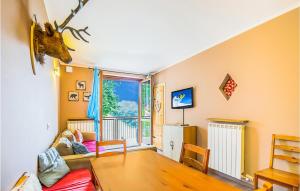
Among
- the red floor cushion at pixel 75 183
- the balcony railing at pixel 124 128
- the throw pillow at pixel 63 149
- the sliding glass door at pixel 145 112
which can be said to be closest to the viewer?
the red floor cushion at pixel 75 183

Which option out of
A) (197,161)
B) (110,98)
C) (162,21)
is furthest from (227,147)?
(110,98)

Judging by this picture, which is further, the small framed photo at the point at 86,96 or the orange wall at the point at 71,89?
the small framed photo at the point at 86,96

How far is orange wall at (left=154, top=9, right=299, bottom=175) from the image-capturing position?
2.06 metres

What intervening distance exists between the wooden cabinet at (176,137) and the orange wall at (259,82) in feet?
0.78

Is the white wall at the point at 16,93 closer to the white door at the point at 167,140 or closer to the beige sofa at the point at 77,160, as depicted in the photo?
the beige sofa at the point at 77,160

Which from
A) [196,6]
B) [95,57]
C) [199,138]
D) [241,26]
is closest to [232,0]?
[196,6]

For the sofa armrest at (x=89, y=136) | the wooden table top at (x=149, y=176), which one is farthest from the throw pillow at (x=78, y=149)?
the sofa armrest at (x=89, y=136)

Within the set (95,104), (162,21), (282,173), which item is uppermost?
(162,21)

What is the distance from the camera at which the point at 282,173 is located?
6.46ft

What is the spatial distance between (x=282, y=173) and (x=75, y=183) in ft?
8.06

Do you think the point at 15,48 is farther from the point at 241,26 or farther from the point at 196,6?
the point at 241,26

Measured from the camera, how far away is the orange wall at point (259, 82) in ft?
6.75

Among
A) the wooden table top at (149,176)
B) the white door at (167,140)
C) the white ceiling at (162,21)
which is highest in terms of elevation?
the white ceiling at (162,21)

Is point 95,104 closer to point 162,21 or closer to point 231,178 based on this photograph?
point 162,21
